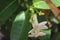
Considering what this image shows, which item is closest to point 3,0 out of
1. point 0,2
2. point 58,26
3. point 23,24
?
point 0,2

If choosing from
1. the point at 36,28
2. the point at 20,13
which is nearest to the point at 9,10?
the point at 20,13

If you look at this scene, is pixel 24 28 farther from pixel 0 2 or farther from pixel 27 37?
pixel 0 2

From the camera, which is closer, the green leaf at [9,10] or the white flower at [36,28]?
the white flower at [36,28]

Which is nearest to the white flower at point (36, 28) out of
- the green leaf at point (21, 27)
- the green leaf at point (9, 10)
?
the green leaf at point (21, 27)

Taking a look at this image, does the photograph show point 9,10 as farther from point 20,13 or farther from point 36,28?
point 36,28

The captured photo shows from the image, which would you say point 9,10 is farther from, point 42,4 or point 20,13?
point 42,4

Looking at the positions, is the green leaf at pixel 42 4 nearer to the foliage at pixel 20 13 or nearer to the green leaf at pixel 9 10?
the foliage at pixel 20 13

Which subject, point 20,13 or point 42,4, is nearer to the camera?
point 42,4

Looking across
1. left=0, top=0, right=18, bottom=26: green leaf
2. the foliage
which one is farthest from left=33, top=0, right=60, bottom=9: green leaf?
left=0, top=0, right=18, bottom=26: green leaf

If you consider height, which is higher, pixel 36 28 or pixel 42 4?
pixel 42 4

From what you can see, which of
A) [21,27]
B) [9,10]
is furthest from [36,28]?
[9,10]
